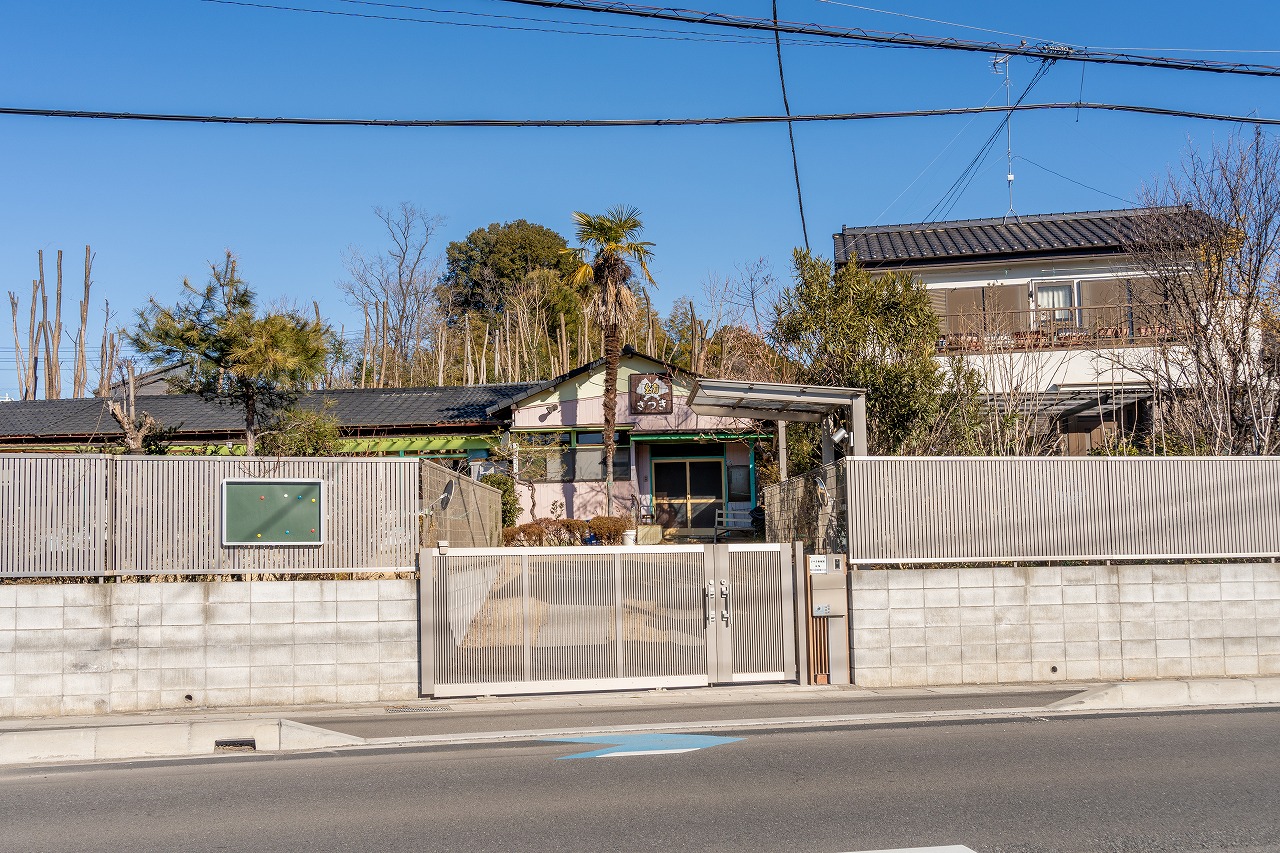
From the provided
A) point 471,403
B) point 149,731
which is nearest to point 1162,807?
point 149,731

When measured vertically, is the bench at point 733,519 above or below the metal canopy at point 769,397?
below

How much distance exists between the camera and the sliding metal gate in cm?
1144

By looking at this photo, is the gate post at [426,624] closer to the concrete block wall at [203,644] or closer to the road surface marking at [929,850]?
the concrete block wall at [203,644]

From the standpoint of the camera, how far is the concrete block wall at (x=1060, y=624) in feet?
39.6

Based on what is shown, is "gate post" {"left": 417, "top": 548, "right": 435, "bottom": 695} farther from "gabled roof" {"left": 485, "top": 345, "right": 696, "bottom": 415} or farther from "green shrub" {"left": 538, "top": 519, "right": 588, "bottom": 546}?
"gabled roof" {"left": 485, "top": 345, "right": 696, "bottom": 415}

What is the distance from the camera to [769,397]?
13.7 metres

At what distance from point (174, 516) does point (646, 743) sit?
600 centimetres

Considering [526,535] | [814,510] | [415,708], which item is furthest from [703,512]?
[415,708]

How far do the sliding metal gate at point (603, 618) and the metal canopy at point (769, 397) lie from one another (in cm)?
241

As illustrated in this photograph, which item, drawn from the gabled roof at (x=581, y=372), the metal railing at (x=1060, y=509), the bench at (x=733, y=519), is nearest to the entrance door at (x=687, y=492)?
the bench at (x=733, y=519)

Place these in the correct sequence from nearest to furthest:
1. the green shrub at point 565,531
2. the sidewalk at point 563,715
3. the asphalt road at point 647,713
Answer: the sidewalk at point 563,715, the asphalt road at point 647,713, the green shrub at point 565,531

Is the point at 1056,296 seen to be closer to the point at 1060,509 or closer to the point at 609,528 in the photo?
the point at 609,528

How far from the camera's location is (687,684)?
11.8 m

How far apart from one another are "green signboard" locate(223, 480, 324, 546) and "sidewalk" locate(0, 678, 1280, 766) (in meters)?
1.86
